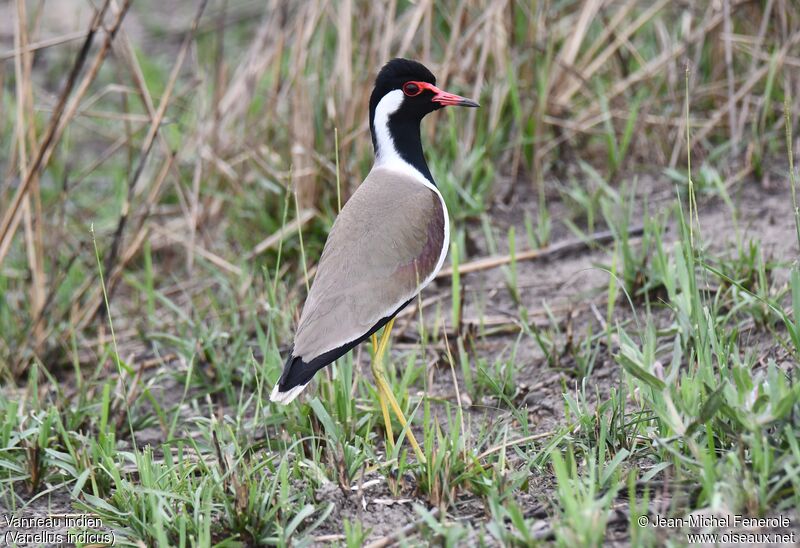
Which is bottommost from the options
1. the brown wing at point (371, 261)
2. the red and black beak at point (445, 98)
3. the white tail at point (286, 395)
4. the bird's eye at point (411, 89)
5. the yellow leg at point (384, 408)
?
the yellow leg at point (384, 408)

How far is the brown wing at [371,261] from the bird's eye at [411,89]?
0.30 metres

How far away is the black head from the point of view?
373 cm

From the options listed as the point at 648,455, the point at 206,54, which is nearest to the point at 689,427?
the point at 648,455

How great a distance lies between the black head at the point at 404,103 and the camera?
3.73 meters

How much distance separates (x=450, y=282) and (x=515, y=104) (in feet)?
3.38

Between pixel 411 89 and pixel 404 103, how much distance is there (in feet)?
0.18

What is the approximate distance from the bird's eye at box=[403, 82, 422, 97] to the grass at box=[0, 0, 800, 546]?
23.8 inches

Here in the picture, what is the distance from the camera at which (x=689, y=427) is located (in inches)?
105

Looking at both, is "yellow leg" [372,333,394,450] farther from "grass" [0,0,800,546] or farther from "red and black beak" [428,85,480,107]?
"red and black beak" [428,85,480,107]

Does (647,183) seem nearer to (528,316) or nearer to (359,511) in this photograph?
(528,316)

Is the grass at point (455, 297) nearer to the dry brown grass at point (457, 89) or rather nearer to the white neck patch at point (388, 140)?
the dry brown grass at point (457, 89)

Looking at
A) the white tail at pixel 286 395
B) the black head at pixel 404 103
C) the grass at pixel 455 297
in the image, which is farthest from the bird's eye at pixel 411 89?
the white tail at pixel 286 395

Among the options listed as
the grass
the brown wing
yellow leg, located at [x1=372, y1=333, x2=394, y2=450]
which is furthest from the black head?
yellow leg, located at [x1=372, y1=333, x2=394, y2=450]

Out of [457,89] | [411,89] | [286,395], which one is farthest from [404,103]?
[457,89]
